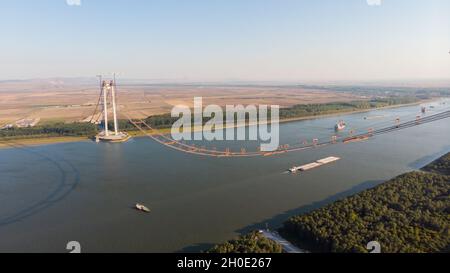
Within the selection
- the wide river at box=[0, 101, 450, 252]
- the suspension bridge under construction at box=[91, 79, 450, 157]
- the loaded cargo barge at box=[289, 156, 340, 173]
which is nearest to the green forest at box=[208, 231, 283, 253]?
the wide river at box=[0, 101, 450, 252]

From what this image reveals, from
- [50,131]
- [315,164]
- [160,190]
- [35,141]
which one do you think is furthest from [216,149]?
[50,131]

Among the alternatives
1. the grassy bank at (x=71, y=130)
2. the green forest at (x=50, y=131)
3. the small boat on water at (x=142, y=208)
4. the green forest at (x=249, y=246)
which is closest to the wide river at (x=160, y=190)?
the small boat on water at (x=142, y=208)

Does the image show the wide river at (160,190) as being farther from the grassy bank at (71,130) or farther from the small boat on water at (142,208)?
the grassy bank at (71,130)

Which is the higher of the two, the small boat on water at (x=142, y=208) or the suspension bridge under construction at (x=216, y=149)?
the suspension bridge under construction at (x=216, y=149)

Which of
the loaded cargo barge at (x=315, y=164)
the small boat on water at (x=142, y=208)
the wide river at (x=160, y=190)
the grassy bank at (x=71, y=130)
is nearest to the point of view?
the wide river at (x=160, y=190)

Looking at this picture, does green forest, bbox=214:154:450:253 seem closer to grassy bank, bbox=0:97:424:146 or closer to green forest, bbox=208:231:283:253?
green forest, bbox=208:231:283:253

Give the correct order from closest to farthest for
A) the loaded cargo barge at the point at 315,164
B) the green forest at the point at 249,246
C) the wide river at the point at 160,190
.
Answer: the green forest at the point at 249,246
the wide river at the point at 160,190
the loaded cargo barge at the point at 315,164
